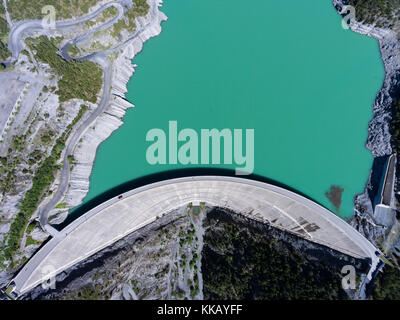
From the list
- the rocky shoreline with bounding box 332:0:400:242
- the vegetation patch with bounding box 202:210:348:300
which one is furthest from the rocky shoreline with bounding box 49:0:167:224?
the rocky shoreline with bounding box 332:0:400:242

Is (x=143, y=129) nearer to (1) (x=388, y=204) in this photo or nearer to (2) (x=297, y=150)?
(2) (x=297, y=150)

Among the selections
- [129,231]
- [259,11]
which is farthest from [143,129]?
[259,11]

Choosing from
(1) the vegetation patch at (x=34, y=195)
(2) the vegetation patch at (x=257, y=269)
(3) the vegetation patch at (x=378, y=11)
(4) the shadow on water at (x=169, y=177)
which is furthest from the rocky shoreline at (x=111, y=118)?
(3) the vegetation patch at (x=378, y=11)

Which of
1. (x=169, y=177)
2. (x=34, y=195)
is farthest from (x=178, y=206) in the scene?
(x=34, y=195)

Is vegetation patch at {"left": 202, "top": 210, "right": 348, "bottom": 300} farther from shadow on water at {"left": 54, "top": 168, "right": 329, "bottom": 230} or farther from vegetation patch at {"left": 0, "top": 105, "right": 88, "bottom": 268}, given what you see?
vegetation patch at {"left": 0, "top": 105, "right": 88, "bottom": 268}

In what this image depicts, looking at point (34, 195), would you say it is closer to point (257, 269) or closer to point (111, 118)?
point (111, 118)

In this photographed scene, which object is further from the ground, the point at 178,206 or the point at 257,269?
the point at 178,206

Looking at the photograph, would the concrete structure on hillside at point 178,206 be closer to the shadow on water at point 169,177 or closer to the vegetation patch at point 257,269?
the shadow on water at point 169,177
